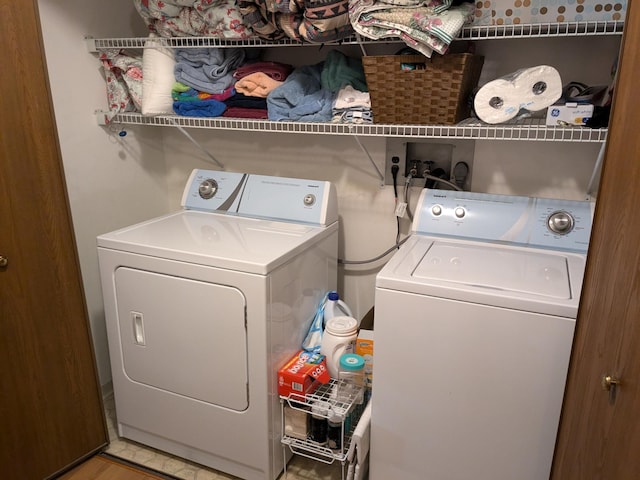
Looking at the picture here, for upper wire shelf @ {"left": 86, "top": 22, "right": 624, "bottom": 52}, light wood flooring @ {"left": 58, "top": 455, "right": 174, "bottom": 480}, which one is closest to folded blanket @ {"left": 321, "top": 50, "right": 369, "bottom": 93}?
upper wire shelf @ {"left": 86, "top": 22, "right": 624, "bottom": 52}

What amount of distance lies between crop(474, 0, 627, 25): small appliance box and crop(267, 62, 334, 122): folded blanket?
2.08 ft

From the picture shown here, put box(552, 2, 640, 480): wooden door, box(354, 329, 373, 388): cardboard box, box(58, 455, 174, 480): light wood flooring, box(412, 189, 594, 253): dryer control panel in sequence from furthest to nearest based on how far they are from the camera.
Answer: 1. box(58, 455, 174, 480): light wood flooring
2. box(354, 329, 373, 388): cardboard box
3. box(412, 189, 594, 253): dryer control panel
4. box(552, 2, 640, 480): wooden door

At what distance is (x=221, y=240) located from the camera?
6.41 feet

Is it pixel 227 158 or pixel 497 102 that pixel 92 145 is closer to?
pixel 227 158

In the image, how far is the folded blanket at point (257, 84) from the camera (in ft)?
6.89

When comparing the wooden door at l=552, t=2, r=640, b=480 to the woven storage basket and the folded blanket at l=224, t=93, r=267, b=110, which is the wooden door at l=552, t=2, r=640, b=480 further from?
the folded blanket at l=224, t=93, r=267, b=110

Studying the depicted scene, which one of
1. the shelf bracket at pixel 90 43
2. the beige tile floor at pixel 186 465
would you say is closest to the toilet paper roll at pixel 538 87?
the beige tile floor at pixel 186 465

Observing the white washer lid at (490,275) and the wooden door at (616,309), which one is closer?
the wooden door at (616,309)

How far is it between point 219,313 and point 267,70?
1033 millimetres

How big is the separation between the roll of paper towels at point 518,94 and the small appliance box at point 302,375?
1.07m

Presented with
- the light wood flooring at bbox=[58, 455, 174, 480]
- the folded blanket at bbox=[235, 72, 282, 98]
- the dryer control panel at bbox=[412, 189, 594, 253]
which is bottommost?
the light wood flooring at bbox=[58, 455, 174, 480]

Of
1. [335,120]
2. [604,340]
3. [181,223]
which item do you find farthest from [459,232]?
[181,223]

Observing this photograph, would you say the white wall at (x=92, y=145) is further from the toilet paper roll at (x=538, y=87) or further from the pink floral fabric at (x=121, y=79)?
the toilet paper roll at (x=538, y=87)

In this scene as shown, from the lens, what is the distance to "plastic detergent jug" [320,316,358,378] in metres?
1.97
